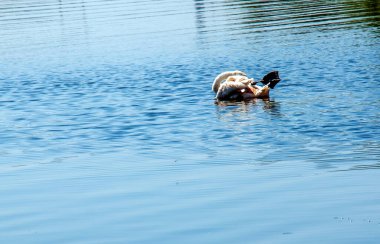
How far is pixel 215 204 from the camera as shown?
10188 millimetres

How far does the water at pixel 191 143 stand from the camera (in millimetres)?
9500

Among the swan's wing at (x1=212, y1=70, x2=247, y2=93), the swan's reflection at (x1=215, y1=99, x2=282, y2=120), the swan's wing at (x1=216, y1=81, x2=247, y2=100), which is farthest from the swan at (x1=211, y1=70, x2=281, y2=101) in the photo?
the swan's wing at (x1=212, y1=70, x2=247, y2=93)

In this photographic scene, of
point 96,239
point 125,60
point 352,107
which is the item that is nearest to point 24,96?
point 125,60

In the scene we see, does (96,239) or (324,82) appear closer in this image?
(96,239)

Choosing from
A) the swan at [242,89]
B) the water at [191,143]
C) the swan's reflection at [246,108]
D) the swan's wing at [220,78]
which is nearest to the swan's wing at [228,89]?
the swan at [242,89]

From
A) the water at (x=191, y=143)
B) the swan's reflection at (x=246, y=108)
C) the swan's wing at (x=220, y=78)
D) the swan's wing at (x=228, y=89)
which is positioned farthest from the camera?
the swan's wing at (x=220, y=78)

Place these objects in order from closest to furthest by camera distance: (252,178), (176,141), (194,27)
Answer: (252,178) < (176,141) < (194,27)

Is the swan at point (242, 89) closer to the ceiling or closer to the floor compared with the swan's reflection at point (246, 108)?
closer to the ceiling

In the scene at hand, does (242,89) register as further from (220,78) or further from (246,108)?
(246,108)

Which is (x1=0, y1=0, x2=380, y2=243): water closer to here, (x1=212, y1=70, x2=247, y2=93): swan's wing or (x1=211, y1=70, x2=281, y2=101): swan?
(x1=212, y1=70, x2=247, y2=93): swan's wing

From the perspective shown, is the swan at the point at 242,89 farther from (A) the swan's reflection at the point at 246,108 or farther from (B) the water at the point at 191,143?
(B) the water at the point at 191,143

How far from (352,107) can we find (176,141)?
12.3 feet

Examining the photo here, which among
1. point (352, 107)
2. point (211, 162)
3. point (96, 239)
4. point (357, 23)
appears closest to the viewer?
point (96, 239)

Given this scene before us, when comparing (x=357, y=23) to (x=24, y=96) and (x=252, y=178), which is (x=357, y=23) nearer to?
(x=24, y=96)
